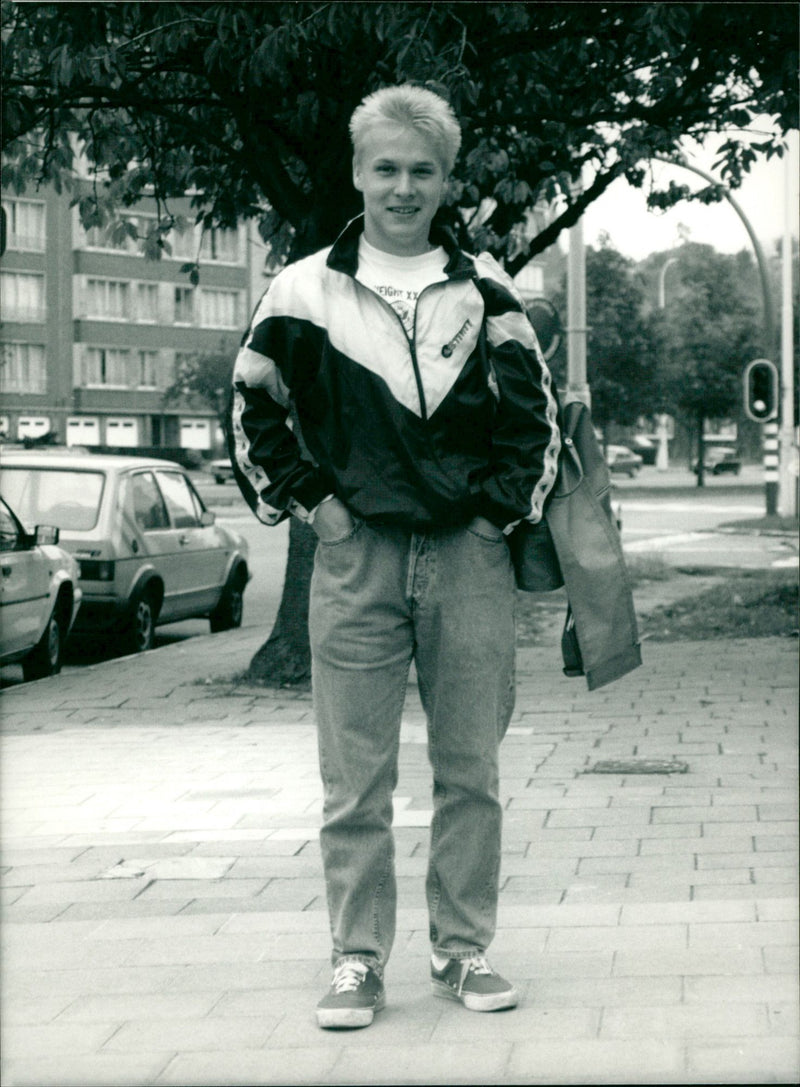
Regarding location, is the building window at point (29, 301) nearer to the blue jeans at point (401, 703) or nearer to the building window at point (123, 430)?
the building window at point (123, 430)

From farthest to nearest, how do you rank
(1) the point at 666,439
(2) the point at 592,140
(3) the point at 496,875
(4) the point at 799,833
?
1. (1) the point at 666,439
2. (2) the point at 592,140
3. (4) the point at 799,833
4. (3) the point at 496,875

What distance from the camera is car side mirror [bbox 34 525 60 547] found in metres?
11.4

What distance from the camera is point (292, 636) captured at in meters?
10.4

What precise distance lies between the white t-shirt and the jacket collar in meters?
0.02

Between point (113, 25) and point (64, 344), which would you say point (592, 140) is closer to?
point (113, 25)

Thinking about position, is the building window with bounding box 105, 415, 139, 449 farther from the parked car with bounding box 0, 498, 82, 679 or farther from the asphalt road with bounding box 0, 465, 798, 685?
the parked car with bounding box 0, 498, 82, 679

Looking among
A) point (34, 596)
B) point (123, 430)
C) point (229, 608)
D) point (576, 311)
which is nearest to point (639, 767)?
point (34, 596)

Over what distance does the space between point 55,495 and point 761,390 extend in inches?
577

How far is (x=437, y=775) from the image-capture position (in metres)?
3.99

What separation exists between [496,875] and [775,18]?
7.29 metres

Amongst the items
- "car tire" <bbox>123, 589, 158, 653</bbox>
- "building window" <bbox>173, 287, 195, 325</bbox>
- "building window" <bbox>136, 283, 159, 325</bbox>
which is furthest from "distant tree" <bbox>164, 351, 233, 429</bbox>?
"car tire" <bbox>123, 589, 158, 653</bbox>

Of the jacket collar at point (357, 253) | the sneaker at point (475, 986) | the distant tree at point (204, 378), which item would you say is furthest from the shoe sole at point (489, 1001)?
the distant tree at point (204, 378)

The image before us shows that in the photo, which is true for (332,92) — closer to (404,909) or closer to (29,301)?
(404,909)

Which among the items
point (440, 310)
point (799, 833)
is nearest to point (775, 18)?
point (799, 833)
